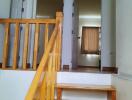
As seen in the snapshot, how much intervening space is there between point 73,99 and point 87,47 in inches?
232

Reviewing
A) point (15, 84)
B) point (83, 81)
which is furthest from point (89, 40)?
point (15, 84)

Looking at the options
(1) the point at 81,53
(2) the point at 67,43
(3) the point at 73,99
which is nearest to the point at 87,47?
(1) the point at 81,53

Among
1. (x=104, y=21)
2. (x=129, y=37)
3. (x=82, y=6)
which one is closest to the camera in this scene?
(x=129, y=37)

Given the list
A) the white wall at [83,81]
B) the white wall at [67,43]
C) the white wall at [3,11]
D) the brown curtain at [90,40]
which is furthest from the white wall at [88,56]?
the white wall at [83,81]

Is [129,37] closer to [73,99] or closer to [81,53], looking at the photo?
[73,99]

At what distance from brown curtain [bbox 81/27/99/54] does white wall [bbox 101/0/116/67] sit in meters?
3.99

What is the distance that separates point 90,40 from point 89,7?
167cm

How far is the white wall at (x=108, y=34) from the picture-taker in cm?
465

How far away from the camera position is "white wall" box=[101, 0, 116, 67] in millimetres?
4652

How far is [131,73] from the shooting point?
2109 millimetres

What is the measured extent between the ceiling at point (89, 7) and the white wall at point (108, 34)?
248cm

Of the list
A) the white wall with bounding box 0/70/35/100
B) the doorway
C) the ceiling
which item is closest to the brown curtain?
the doorway

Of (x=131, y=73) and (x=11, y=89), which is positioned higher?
(x=131, y=73)

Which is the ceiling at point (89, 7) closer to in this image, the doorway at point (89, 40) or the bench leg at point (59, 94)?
the doorway at point (89, 40)
